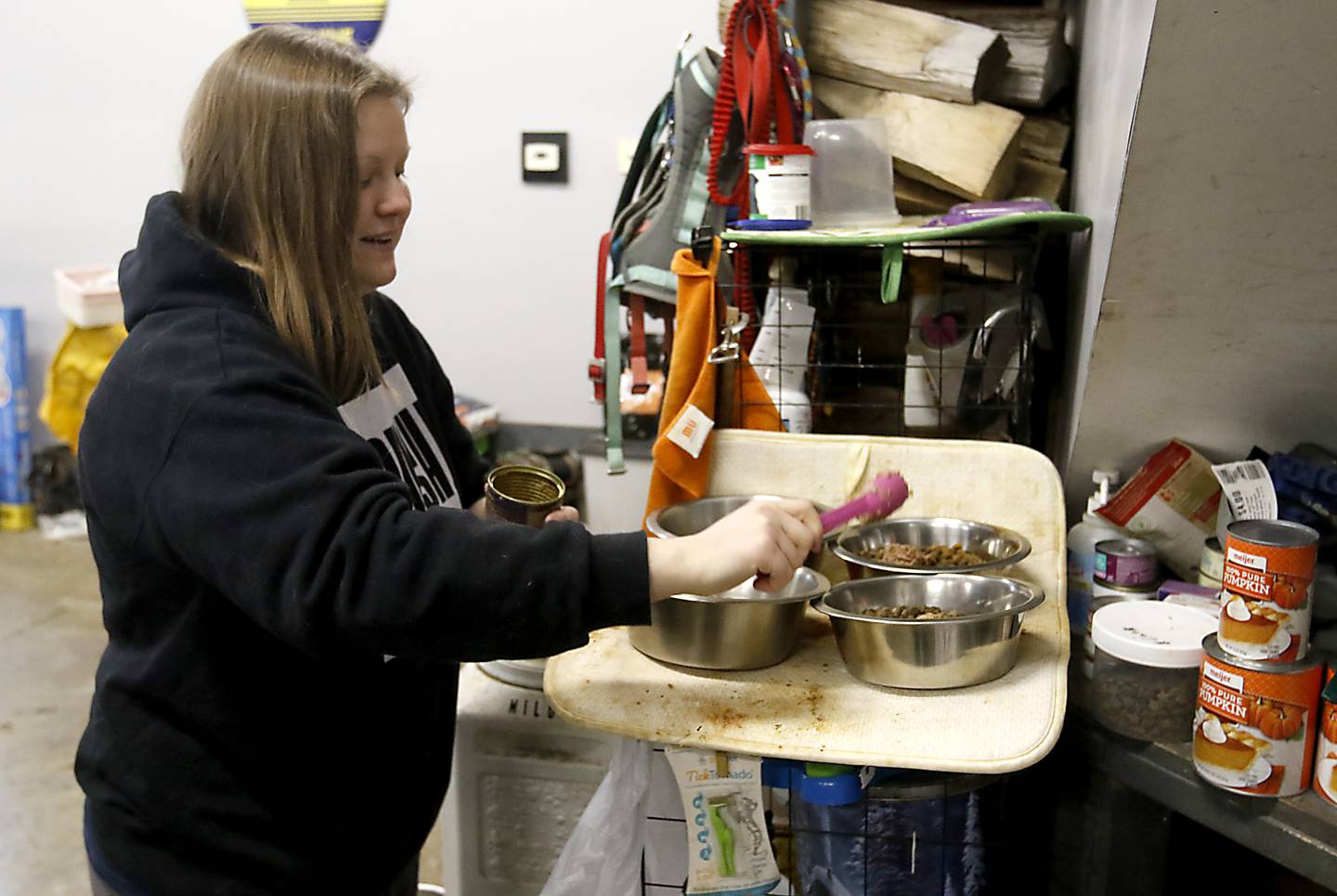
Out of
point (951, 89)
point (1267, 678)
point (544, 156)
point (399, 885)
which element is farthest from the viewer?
point (544, 156)

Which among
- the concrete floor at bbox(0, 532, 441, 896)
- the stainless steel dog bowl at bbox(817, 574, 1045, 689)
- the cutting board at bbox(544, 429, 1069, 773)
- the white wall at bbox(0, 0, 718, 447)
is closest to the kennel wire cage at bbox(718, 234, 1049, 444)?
the cutting board at bbox(544, 429, 1069, 773)

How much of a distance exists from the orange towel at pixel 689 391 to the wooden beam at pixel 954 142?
0.43 m

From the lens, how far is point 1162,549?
160cm

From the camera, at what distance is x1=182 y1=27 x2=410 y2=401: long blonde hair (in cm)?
110

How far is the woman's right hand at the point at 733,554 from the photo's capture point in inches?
42.1

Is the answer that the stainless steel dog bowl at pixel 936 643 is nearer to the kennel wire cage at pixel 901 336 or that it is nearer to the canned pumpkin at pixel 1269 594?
the canned pumpkin at pixel 1269 594

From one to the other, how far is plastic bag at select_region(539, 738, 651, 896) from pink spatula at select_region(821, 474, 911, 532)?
34 centimetres

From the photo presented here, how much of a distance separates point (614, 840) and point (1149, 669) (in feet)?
2.01

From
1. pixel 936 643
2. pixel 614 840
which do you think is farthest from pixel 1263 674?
pixel 614 840

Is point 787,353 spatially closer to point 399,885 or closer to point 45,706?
point 399,885

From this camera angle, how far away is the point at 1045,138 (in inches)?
75.0

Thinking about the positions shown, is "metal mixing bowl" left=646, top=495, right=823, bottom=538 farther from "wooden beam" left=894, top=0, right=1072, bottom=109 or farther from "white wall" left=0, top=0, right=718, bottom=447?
"white wall" left=0, top=0, right=718, bottom=447

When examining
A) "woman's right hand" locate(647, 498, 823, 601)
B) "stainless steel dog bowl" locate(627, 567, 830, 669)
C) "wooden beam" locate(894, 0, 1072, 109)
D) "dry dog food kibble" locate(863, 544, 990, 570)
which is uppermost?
"wooden beam" locate(894, 0, 1072, 109)

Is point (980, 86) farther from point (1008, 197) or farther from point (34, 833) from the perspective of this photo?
point (34, 833)
